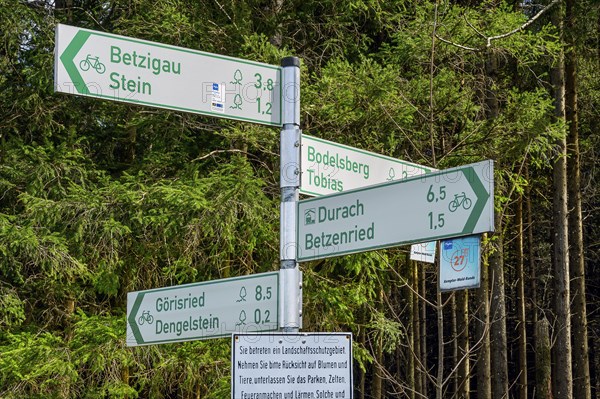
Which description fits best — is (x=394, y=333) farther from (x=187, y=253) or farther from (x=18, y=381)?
(x=18, y=381)

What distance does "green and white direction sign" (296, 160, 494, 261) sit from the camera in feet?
12.7

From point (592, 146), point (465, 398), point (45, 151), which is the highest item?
point (592, 146)

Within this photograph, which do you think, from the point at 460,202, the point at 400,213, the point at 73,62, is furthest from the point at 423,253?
the point at 73,62

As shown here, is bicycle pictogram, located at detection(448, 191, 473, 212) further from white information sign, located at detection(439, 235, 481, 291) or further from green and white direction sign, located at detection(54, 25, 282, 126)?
green and white direction sign, located at detection(54, 25, 282, 126)

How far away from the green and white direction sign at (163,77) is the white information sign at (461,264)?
3.26 ft

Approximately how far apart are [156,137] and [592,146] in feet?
39.7

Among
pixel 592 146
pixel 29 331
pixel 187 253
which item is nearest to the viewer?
Answer: pixel 187 253

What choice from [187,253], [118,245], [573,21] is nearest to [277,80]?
[187,253]

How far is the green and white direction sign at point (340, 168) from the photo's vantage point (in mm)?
4598

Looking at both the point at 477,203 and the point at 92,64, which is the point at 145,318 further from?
the point at 477,203

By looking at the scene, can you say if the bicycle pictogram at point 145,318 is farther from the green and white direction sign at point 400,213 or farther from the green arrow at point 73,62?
the green arrow at point 73,62

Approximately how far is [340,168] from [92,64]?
1283mm

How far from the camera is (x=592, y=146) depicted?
22875 mm

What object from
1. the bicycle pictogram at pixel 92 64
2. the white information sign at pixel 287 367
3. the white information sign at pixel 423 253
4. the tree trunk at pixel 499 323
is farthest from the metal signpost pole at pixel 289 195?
the tree trunk at pixel 499 323
